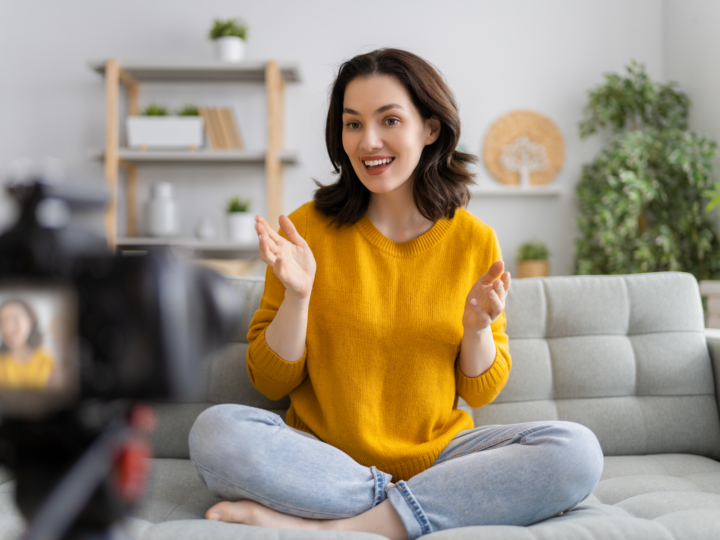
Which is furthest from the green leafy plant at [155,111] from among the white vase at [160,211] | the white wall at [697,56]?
the white wall at [697,56]

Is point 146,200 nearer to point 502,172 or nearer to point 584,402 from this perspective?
point 502,172

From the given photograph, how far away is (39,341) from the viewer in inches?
11.8

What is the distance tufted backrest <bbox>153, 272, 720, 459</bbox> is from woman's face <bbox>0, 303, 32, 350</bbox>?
1051mm

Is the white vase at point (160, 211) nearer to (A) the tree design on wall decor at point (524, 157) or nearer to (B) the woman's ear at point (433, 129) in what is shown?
(A) the tree design on wall decor at point (524, 157)

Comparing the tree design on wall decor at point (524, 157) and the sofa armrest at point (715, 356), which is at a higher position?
the tree design on wall decor at point (524, 157)

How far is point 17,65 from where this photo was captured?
126 inches

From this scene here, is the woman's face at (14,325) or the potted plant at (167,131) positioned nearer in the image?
the woman's face at (14,325)

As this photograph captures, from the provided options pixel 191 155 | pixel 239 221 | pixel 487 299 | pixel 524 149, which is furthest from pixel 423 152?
pixel 524 149

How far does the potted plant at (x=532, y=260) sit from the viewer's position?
9.90ft

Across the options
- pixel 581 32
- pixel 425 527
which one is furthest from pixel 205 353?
pixel 581 32

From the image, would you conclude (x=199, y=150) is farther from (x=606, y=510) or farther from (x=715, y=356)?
(x=606, y=510)

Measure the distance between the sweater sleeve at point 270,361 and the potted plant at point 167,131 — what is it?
2.02 meters

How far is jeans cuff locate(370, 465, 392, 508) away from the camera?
0.95 metres

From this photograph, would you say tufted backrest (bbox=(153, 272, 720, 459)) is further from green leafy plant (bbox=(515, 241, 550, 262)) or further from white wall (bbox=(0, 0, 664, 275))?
white wall (bbox=(0, 0, 664, 275))
